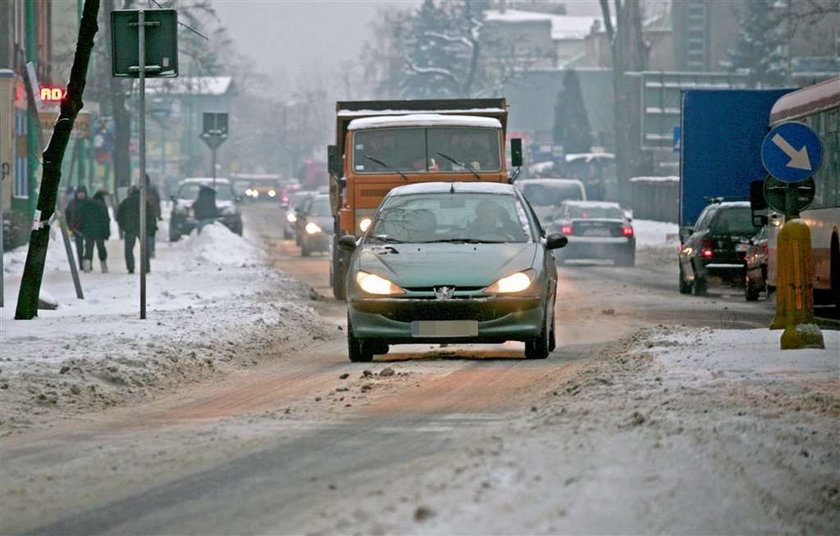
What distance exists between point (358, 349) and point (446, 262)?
41.0 inches

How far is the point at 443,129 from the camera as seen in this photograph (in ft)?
79.0

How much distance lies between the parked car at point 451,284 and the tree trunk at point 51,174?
169 inches

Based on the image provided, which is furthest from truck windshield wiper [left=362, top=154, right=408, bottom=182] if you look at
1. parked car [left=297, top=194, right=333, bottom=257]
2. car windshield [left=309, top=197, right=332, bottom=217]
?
car windshield [left=309, top=197, right=332, bottom=217]

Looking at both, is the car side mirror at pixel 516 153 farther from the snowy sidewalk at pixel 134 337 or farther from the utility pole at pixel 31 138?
the utility pole at pixel 31 138

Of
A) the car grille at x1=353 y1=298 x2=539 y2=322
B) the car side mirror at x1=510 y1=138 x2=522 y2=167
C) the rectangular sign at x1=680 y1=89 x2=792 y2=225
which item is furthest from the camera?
the rectangular sign at x1=680 y1=89 x2=792 y2=225

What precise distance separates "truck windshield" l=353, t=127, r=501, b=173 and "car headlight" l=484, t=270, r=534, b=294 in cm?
906

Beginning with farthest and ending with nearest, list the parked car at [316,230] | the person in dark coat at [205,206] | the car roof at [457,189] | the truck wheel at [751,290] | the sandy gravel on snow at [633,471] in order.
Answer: the person in dark coat at [205,206]
the parked car at [316,230]
the truck wheel at [751,290]
the car roof at [457,189]
the sandy gravel on snow at [633,471]

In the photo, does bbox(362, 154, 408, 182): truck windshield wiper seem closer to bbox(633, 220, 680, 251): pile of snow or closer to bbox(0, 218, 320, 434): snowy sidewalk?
bbox(0, 218, 320, 434): snowy sidewalk

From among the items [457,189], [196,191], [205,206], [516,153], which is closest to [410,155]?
[516,153]

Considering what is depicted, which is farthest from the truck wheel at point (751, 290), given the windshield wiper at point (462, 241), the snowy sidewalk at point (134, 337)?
the windshield wiper at point (462, 241)

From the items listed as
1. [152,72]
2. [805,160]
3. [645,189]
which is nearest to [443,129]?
[152,72]

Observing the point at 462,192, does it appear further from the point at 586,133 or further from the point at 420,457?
the point at 586,133

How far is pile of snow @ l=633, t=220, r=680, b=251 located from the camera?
54431 millimetres

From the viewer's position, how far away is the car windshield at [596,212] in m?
40.3
